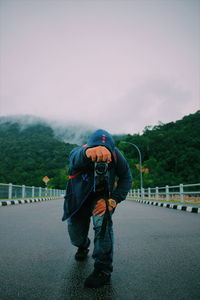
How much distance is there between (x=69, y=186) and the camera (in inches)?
104

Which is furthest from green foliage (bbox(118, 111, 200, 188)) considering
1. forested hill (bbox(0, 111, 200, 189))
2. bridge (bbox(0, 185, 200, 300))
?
bridge (bbox(0, 185, 200, 300))

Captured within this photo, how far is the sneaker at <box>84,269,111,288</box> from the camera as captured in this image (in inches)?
81.1

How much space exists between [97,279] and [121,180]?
94 cm

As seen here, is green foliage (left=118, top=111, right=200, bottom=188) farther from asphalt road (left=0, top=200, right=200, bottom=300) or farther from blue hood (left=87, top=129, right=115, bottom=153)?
blue hood (left=87, top=129, right=115, bottom=153)

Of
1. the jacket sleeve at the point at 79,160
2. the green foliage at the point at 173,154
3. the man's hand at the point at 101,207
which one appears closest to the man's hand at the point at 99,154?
the jacket sleeve at the point at 79,160

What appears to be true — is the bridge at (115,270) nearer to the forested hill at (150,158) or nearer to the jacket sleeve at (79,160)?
the jacket sleeve at (79,160)

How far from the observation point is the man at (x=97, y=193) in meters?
2.15

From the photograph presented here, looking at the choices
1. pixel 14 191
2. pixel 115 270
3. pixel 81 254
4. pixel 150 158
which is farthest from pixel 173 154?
pixel 115 270

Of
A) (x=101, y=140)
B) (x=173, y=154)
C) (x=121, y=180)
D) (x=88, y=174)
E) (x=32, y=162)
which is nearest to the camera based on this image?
(x=101, y=140)

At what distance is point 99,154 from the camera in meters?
2.09

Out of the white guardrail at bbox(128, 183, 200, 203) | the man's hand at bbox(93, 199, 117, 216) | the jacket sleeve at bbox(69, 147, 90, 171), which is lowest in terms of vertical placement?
the white guardrail at bbox(128, 183, 200, 203)

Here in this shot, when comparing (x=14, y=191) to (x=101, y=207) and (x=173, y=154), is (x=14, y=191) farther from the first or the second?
(x=173, y=154)

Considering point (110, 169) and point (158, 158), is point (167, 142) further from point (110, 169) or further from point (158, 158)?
point (110, 169)

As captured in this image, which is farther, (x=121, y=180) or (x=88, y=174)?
(x=121, y=180)
